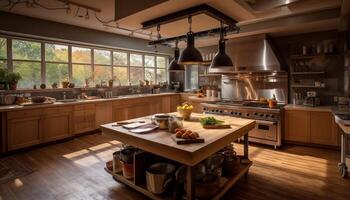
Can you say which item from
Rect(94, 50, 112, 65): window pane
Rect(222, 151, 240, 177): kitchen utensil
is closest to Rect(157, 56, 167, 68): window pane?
Rect(94, 50, 112, 65): window pane

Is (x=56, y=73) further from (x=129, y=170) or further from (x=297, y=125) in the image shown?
(x=297, y=125)

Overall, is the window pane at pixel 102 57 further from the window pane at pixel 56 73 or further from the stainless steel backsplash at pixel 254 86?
the stainless steel backsplash at pixel 254 86

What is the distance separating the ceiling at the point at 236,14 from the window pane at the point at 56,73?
1.08 meters

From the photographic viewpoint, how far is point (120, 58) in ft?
21.4

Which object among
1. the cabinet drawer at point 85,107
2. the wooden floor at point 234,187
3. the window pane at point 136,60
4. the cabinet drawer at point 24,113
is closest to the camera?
the wooden floor at point 234,187

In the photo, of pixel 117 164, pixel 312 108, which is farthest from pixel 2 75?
pixel 312 108

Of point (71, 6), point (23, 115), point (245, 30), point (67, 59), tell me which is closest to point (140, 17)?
point (71, 6)

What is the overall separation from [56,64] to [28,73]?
2.13ft

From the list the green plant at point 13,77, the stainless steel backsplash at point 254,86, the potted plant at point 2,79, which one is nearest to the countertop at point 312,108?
the stainless steel backsplash at point 254,86

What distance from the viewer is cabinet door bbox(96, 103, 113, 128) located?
5264 mm

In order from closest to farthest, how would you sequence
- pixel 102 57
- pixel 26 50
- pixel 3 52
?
pixel 3 52 < pixel 26 50 < pixel 102 57

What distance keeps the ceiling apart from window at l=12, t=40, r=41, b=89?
690mm

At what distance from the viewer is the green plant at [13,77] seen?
4.14m

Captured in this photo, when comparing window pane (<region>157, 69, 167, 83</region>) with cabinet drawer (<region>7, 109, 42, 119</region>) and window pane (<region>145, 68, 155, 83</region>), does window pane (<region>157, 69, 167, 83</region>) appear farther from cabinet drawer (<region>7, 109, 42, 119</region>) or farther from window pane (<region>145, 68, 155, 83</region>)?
cabinet drawer (<region>7, 109, 42, 119</region>)
